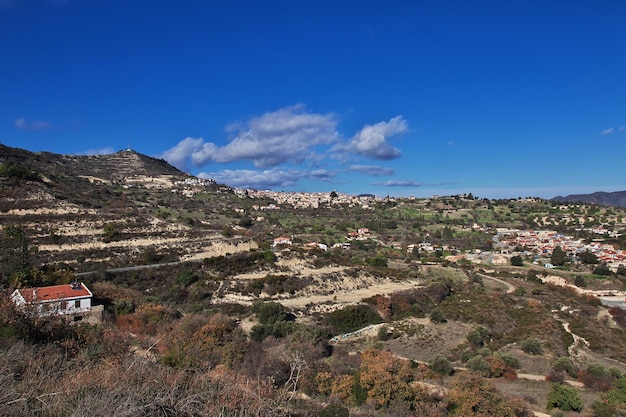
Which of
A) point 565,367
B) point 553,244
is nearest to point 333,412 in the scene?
point 565,367

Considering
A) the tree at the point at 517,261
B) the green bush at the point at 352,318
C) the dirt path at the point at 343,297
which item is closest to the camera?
the green bush at the point at 352,318

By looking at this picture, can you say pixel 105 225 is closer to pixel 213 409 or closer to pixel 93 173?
pixel 213 409

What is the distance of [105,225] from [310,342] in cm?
2768

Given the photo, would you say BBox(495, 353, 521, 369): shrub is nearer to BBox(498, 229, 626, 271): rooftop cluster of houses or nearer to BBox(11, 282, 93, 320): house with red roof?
BBox(11, 282, 93, 320): house with red roof

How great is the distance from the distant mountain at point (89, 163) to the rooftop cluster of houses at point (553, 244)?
7894 cm

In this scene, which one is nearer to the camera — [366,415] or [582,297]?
[366,415]

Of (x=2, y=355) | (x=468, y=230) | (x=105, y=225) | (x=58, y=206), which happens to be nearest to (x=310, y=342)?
(x=2, y=355)

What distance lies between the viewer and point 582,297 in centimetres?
3581

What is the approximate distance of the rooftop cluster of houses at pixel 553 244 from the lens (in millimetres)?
53612

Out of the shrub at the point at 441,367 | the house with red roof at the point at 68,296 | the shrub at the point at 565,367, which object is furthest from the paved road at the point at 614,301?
the house with red roof at the point at 68,296

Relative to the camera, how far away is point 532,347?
2100 centimetres

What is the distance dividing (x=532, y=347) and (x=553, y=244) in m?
51.0

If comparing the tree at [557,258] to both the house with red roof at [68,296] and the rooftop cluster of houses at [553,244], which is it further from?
the house with red roof at [68,296]

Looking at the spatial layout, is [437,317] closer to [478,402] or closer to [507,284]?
[478,402]
